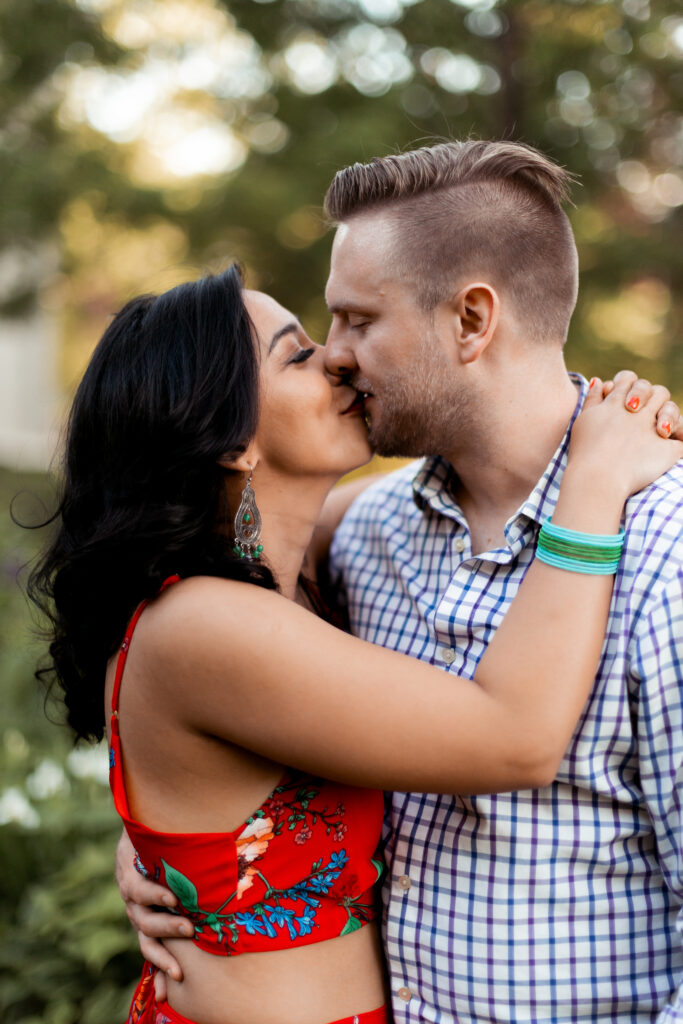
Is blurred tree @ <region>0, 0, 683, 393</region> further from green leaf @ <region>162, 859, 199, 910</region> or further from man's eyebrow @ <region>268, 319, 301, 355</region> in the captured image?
green leaf @ <region>162, 859, 199, 910</region>

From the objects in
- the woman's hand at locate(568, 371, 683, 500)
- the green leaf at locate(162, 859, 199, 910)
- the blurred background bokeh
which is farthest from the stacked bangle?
the blurred background bokeh

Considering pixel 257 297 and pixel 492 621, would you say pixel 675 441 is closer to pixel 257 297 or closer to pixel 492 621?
pixel 492 621

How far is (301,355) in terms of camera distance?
2.46 meters

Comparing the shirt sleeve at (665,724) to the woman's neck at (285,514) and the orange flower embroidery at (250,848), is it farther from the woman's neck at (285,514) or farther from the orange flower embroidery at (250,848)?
the woman's neck at (285,514)

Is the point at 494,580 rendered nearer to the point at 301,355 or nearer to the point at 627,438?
the point at 627,438

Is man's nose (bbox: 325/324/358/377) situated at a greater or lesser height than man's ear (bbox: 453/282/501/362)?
lesser

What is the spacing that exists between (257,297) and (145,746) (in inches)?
45.2

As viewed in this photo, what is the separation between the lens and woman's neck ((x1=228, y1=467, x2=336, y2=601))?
247 centimetres

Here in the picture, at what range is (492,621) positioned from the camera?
2.17m


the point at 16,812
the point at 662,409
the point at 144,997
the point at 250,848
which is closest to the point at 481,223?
the point at 662,409

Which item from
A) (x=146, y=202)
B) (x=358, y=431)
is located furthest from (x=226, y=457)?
(x=146, y=202)

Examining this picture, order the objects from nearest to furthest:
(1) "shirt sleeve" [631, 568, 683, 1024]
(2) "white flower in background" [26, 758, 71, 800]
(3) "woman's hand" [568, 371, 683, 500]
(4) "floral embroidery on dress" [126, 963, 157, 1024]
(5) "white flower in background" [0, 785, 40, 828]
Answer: (1) "shirt sleeve" [631, 568, 683, 1024], (3) "woman's hand" [568, 371, 683, 500], (4) "floral embroidery on dress" [126, 963, 157, 1024], (5) "white flower in background" [0, 785, 40, 828], (2) "white flower in background" [26, 758, 71, 800]

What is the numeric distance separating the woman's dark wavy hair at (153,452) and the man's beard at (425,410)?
1.16 ft

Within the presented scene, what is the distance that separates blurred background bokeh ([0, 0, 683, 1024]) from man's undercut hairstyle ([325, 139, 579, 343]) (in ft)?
7.93
